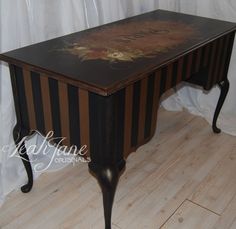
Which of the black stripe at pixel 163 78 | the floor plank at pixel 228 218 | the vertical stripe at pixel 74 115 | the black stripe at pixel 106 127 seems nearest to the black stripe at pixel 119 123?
the black stripe at pixel 106 127

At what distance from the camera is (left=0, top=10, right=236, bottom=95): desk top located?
40.4 inches

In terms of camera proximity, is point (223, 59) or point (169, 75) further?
point (223, 59)

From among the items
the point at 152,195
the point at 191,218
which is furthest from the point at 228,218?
the point at 152,195

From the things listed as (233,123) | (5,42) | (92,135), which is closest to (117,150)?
(92,135)

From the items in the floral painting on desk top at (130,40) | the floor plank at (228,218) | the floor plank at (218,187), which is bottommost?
the floor plank at (218,187)

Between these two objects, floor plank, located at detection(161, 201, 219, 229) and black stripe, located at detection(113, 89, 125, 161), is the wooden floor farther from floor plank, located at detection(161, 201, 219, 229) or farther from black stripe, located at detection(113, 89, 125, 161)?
black stripe, located at detection(113, 89, 125, 161)

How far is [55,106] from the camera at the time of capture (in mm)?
1139

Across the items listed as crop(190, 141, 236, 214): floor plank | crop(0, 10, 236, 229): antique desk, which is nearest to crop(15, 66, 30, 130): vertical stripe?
crop(0, 10, 236, 229): antique desk

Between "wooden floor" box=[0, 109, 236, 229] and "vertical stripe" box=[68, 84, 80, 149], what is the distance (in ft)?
1.40

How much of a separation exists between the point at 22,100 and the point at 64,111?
0.22 m

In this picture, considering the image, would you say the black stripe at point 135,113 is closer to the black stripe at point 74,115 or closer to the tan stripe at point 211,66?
the black stripe at point 74,115

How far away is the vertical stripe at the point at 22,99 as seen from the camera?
119 centimetres

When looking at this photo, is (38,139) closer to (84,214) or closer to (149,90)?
(84,214)

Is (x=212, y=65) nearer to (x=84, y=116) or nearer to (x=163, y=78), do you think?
(x=163, y=78)
